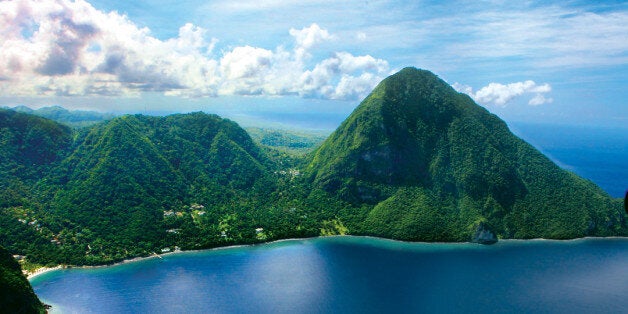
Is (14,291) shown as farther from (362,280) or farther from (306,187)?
(306,187)

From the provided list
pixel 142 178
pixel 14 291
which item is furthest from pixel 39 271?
pixel 142 178

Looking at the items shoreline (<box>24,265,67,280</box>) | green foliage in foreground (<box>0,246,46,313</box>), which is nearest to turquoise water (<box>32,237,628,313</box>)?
shoreline (<box>24,265,67,280</box>)

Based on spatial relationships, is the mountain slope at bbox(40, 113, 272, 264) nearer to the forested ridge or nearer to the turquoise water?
the forested ridge

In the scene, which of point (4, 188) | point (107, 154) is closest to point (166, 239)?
point (107, 154)

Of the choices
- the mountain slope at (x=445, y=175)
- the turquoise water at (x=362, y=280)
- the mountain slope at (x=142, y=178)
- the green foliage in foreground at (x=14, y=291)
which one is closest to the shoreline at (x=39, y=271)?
the turquoise water at (x=362, y=280)

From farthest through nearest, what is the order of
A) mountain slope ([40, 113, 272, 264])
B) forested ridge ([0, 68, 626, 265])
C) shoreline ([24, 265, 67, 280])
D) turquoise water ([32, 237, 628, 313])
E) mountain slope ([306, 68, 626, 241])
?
1. mountain slope ([306, 68, 626, 241])
2. forested ridge ([0, 68, 626, 265])
3. mountain slope ([40, 113, 272, 264])
4. shoreline ([24, 265, 67, 280])
5. turquoise water ([32, 237, 628, 313])

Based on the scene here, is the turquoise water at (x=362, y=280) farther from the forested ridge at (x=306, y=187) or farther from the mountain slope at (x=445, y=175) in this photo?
the mountain slope at (x=445, y=175)
